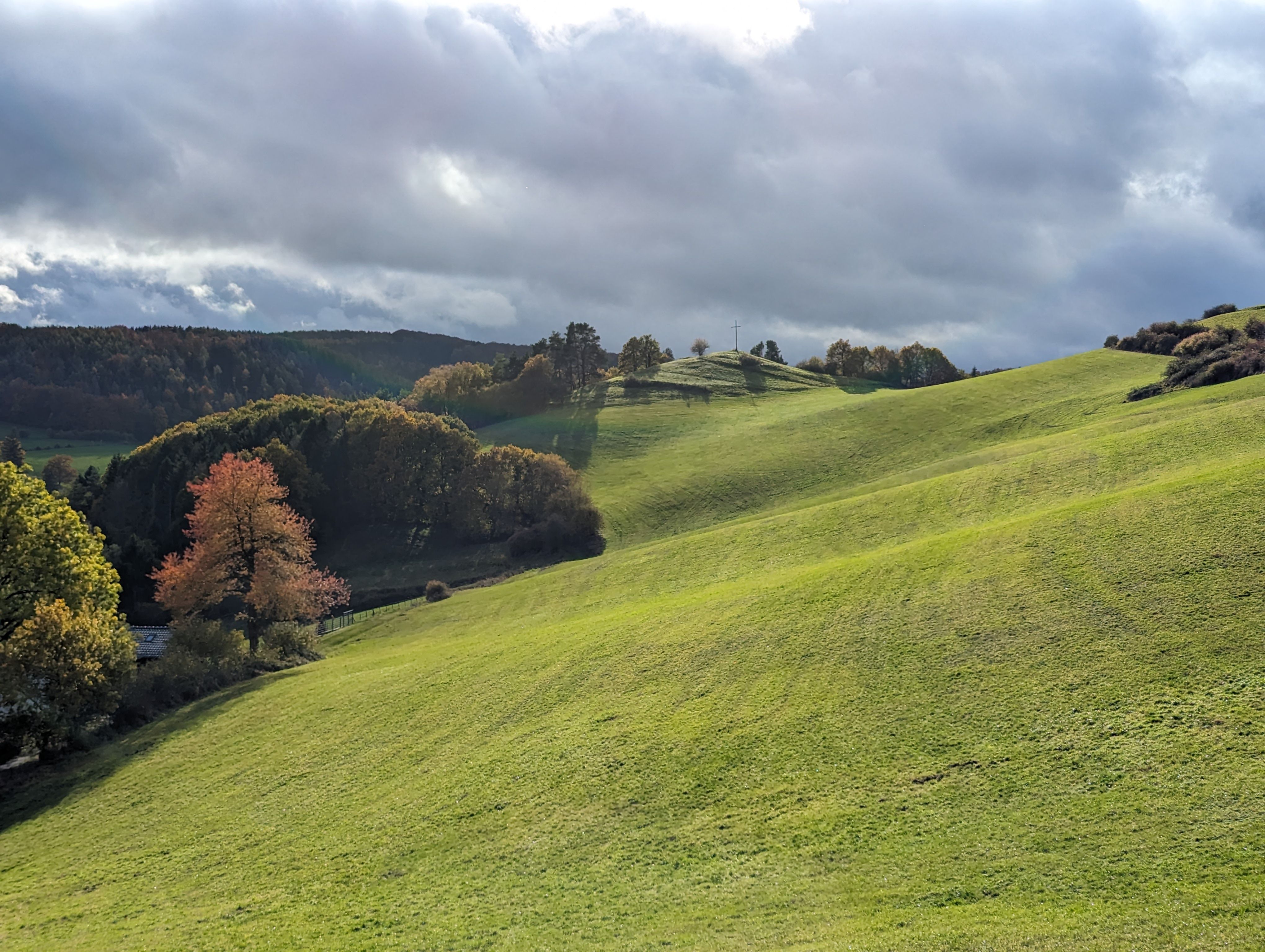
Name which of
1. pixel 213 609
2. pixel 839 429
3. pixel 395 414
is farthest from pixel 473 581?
pixel 839 429

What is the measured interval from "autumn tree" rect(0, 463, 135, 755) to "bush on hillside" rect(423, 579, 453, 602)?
1076 inches

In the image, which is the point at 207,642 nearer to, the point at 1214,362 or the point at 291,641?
the point at 291,641

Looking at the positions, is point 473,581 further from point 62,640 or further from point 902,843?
point 902,843

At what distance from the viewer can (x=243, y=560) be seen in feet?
182

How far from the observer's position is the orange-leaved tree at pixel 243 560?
5347 cm

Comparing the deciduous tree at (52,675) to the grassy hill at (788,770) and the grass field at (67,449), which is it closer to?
the grassy hill at (788,770)

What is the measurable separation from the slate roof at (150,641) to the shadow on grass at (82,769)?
963 inches

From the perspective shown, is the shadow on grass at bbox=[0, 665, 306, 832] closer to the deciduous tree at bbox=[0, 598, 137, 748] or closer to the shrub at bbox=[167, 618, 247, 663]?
the deciduous tree at bbox=[0, 598, 137, 748]

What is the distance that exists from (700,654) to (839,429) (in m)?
74.4

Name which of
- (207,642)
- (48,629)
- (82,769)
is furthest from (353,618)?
(82,769)

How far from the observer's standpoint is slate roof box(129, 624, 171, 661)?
211ft

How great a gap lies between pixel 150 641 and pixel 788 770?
66049mm

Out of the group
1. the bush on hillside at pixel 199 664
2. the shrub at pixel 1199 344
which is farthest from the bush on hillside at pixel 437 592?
the shrub at pixel 1199 344

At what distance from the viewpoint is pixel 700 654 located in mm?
30953
